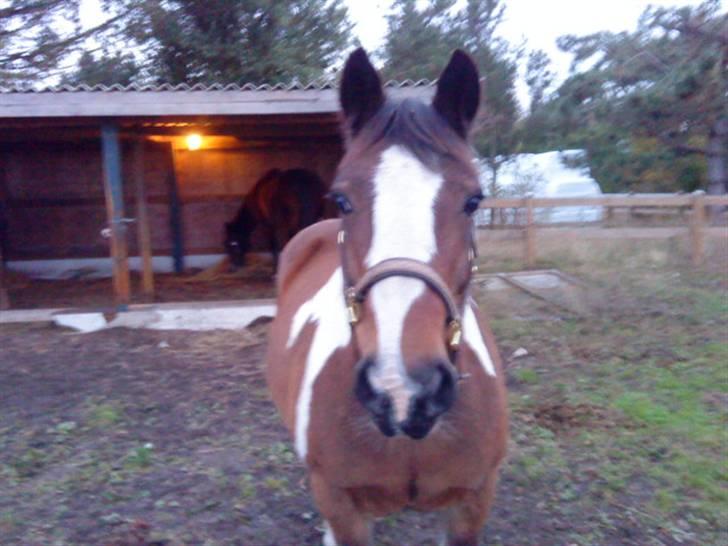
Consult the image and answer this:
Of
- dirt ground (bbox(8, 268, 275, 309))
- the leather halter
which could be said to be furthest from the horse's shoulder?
dirt ground (bbox(8, 268, 275, 309))

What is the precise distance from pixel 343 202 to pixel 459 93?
0.48 metres

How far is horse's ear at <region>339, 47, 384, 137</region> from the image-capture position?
219 centimetres

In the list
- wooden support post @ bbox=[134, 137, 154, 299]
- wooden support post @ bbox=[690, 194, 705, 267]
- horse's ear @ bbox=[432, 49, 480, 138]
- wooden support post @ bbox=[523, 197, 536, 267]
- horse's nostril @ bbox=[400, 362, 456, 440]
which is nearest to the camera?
horse's nostril @ bbox=[400, 362, 456, 440]

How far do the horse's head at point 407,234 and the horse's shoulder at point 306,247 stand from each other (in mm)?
Answer: 1613

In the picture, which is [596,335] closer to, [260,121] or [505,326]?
[505,326]

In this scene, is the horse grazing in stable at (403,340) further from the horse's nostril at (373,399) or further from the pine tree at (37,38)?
the pine tree at (37,38)

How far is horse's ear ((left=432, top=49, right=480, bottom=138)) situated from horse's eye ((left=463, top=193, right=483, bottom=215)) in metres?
0.24

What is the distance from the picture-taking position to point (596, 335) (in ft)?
22.9

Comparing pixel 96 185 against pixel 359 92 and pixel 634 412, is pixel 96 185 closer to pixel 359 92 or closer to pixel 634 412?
pixel 634 412

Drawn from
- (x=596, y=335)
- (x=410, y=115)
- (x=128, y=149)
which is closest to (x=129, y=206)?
(x=128, y=149)

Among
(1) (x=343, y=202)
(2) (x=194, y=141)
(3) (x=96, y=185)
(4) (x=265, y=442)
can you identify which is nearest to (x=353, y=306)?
(1) (x=343, y=202)

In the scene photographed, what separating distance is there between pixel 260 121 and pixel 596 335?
13.5ft

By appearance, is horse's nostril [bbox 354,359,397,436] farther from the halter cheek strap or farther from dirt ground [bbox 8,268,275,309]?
dirt ground [bbox 8,268,275,309]

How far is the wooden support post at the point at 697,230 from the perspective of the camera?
35.6 feet
